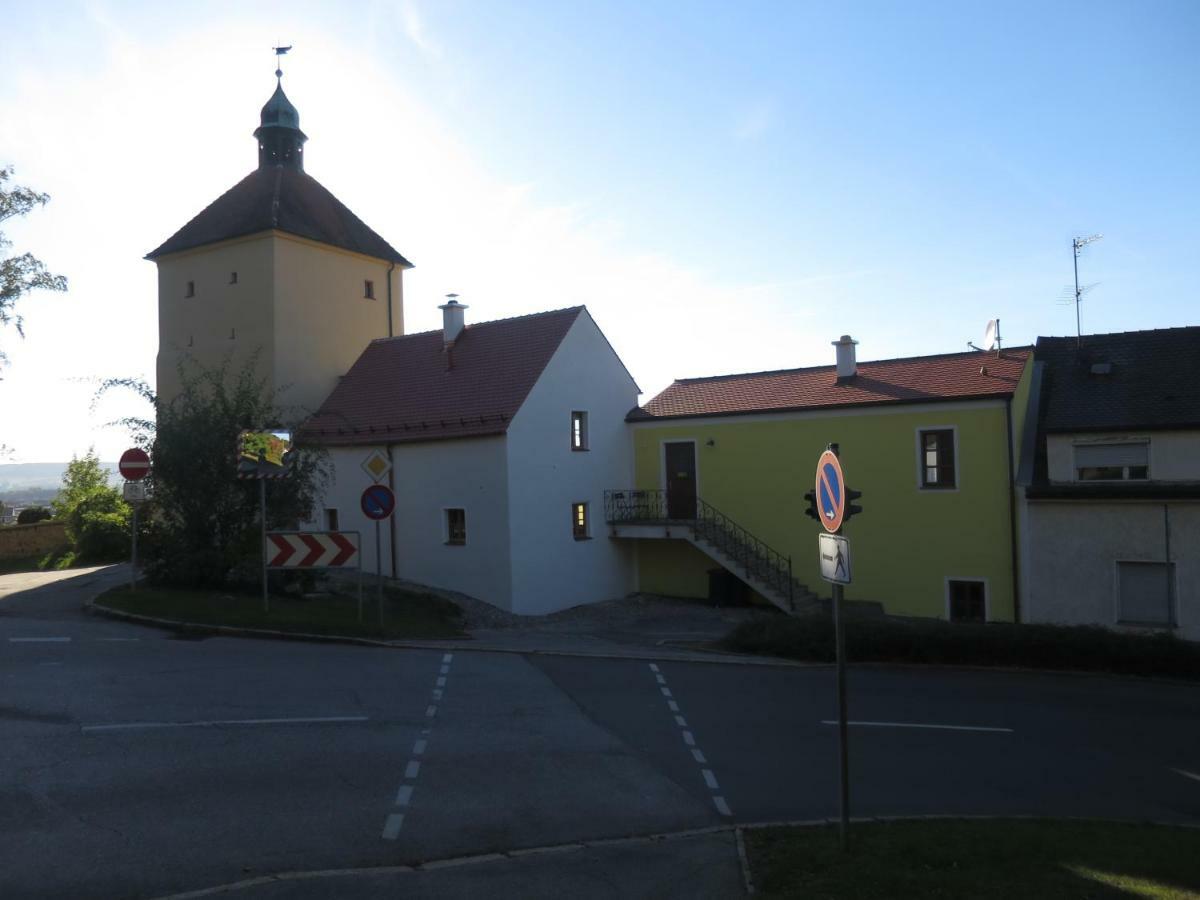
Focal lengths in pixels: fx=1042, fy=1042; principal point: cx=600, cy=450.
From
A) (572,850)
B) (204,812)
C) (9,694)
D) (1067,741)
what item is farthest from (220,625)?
(1067,741)

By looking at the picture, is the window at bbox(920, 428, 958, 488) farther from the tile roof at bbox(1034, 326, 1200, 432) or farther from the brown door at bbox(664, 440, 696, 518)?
the brown door at bbox(664, 440, 696, 518)

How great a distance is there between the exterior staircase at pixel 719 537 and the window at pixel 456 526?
15.0 ft

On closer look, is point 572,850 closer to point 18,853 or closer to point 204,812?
point 204,812

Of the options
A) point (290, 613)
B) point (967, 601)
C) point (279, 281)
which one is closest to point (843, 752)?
point (290, 613)

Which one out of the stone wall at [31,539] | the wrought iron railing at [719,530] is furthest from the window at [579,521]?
the stone wall at [31,539]

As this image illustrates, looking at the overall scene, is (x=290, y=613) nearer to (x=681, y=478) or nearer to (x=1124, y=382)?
(x=681, y=478)

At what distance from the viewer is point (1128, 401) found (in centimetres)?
2391

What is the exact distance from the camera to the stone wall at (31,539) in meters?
33.2

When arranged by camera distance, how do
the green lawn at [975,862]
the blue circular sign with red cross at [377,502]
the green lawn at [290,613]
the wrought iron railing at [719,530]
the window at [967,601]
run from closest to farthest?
the green lawn at [975,862], the green lawn at [290,613], the blue circular sign with red cross at [377,502], the window at [967,601], the wrought iron railing at [719,530]

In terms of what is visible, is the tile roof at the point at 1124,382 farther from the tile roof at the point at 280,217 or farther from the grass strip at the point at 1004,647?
the tile roof at the point at 280,217

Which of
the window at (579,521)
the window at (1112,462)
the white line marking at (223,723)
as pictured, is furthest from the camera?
the window at (579,521)

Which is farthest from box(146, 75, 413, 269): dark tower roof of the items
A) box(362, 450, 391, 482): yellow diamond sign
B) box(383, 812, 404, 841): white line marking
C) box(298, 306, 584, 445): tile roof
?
box(383, 812, 404, 841): white line marking

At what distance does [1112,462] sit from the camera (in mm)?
23203

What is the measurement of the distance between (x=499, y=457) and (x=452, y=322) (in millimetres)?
6806
